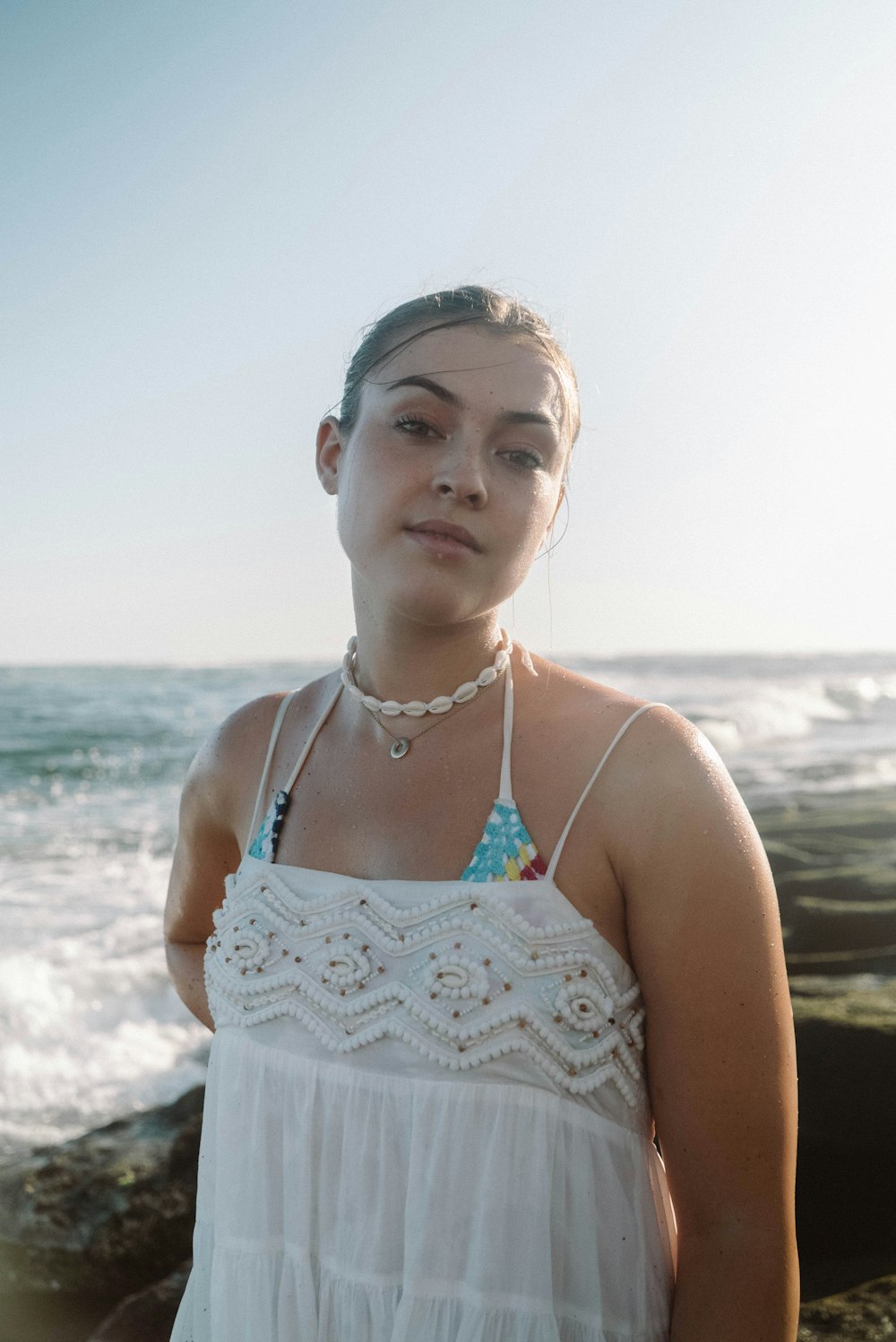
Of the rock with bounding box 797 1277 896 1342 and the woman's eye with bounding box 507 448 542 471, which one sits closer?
the woman's eye with bounding box 507 448 542 471

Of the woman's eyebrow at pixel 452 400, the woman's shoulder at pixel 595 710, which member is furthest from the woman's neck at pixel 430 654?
the woman's eyebrow at pixel 452 400

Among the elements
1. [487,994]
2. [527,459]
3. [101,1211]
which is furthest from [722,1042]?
[101,1211]

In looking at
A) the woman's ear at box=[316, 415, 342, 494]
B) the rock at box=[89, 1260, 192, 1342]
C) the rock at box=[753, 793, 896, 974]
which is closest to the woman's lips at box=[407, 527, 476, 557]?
the woman's ear at box=[316, 415, 342, 494]

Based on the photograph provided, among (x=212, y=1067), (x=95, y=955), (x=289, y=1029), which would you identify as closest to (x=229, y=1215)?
(x=212, y=1067)

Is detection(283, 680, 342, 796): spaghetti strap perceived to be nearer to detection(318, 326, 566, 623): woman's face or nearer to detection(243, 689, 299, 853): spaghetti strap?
detection(243, 689, 299, 853): spaghetti strap

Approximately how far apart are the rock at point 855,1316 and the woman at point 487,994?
0.91 metres

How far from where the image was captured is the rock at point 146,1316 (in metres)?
3.04

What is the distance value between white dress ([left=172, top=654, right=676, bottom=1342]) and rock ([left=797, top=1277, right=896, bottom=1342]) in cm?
90

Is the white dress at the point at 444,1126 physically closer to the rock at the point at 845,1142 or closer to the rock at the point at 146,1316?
the rock at the point at 845,1142

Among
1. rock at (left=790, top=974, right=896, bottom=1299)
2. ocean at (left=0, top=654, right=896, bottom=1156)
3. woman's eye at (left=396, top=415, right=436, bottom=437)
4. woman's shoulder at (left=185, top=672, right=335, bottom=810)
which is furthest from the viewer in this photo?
ocean at (left=0, top=654, right=896, bottom=1156)

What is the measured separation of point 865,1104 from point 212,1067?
2.19 metres

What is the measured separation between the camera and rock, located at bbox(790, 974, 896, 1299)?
105 inches

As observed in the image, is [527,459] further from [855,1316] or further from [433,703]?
[855,1316]

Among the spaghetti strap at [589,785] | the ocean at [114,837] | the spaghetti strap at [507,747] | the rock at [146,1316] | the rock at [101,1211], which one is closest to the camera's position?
the spaghetti strap at [589,785]
